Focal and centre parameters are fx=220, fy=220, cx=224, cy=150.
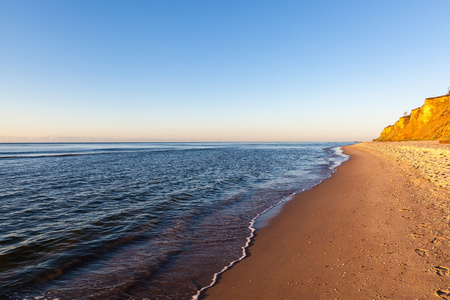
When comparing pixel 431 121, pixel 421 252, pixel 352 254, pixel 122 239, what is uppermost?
pixel 431 121

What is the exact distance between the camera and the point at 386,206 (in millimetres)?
10078

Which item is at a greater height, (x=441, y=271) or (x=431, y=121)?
(x=431, y=121)

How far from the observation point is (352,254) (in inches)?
240

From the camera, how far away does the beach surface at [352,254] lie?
15.1ft

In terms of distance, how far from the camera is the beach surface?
15.1 ft

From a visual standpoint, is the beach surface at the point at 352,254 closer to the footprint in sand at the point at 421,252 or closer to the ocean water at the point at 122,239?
the footprint in sand at the point at 421,252

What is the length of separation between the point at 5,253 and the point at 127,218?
13.2 feet

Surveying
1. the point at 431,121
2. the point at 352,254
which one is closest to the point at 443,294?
the point at 352,254

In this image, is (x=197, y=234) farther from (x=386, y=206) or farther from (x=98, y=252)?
(x=386, y=206)

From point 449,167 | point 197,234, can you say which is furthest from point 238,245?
point 449,167

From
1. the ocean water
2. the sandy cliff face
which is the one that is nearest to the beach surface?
the ocean water

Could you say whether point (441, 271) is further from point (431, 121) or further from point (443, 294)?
point (431, 121)

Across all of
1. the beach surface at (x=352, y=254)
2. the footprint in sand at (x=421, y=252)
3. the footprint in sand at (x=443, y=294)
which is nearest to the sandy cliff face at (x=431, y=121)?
the beach surface at (x=352, y=254)

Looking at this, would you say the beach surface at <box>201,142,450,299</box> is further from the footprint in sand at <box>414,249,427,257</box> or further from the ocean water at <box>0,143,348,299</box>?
the ocean water at <box>0,143,348,299</box>
